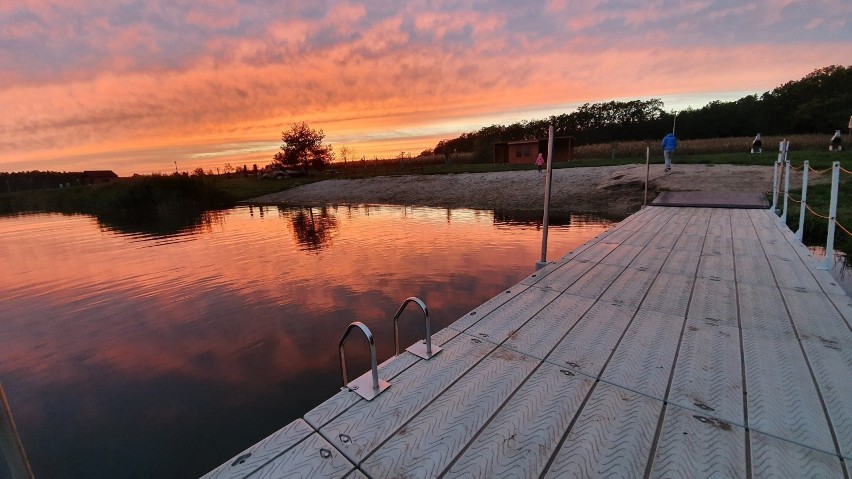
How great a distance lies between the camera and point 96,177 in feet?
250

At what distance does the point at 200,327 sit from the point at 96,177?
97.5 metres

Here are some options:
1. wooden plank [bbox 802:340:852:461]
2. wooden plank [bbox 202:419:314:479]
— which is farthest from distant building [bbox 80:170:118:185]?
wooden plank [bbox 802:340:852:461]

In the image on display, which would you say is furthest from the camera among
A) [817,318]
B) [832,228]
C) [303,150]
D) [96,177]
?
[96,177]

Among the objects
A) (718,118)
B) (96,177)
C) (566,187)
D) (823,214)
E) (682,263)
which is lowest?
(823,214)

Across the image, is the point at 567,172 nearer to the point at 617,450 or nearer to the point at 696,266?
the point at 696,266

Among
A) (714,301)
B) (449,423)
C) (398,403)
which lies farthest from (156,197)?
(714,301)

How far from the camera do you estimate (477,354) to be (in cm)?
292

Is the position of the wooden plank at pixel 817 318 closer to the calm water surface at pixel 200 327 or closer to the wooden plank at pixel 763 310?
the wooden plank at pixel 763 310

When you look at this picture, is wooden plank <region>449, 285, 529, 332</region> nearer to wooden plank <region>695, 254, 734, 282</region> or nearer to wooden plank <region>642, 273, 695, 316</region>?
wooden plank <region>642, 273, 695, 316</region>

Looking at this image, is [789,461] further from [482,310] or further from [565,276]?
[565,276]

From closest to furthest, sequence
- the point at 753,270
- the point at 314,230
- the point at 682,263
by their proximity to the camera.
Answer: the point at 753,270 < the point at 682,263 < the point at 314,230

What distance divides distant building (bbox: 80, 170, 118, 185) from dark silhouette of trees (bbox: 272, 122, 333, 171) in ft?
154

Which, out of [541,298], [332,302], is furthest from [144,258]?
[541,298]

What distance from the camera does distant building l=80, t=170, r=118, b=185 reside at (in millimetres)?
71688
